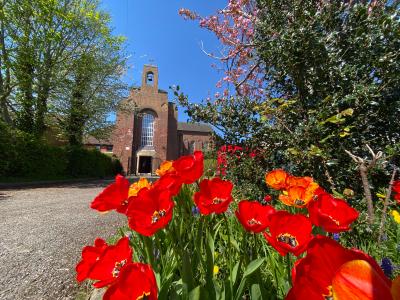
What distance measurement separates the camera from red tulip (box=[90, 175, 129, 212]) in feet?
3.77

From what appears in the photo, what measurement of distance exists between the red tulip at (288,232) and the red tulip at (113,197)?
25.2 inches

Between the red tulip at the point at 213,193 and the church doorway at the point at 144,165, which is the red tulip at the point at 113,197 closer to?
the red tulip at the point at 213,193

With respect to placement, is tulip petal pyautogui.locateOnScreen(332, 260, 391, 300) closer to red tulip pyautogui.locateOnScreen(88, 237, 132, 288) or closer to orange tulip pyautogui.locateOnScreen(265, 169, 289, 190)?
red tulip pyautogui.locateOnScreen(88, 237, 132, 288)

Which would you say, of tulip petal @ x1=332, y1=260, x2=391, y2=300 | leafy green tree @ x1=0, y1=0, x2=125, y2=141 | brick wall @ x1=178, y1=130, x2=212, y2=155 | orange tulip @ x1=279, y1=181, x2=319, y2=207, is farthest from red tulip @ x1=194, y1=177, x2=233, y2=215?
brick wall @ x1=178, y1=130, x2=212, y2=155

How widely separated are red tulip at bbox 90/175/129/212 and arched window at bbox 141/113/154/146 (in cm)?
3339

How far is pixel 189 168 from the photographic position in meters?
1.17

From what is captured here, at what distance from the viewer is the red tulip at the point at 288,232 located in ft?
2.70

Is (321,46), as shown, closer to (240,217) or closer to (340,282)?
(240,217)

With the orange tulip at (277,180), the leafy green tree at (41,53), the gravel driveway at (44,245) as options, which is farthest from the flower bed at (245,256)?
the leafy green tree at (41,53)

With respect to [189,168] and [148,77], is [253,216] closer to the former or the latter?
[189,168]

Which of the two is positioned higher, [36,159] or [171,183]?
[36,159]

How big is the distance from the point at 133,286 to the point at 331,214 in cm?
70

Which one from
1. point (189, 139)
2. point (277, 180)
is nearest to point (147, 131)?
point (189, 139)

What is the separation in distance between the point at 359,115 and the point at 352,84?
0.36m
